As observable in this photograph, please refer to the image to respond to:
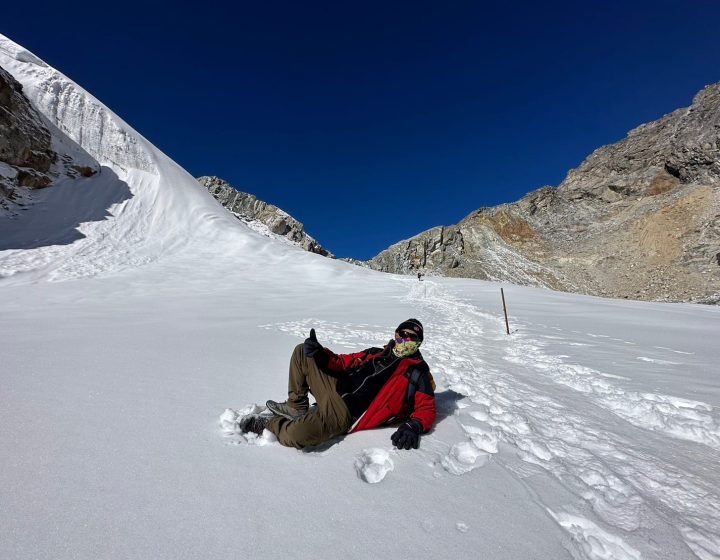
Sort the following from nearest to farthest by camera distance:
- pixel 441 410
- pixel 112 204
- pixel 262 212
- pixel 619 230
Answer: pixel 441 410 → pixel 112 204 → pixel 619 230 → pixel 262 212

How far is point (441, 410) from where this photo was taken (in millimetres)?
3357

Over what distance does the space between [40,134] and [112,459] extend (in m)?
32.0

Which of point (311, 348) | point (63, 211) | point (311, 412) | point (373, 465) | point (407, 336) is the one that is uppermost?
point (63, 211)

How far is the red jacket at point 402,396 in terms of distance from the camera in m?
2.65

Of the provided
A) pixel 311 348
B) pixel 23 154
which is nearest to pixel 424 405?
pixel 311 348

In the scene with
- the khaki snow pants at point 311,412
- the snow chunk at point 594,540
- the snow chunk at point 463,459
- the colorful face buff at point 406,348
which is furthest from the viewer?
the colorful face buff at point 406,348

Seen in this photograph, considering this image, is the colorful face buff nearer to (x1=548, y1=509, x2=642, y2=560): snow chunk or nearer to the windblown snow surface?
the windblown snow surface

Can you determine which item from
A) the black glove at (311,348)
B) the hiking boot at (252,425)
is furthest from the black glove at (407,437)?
the hiking boot at (252,425)

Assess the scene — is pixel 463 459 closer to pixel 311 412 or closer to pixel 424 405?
pixel 424 405

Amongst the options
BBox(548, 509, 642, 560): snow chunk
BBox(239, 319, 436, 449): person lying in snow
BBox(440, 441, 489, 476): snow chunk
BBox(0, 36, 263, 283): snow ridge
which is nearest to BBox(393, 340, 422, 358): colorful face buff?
BBox(239, 319, 436, 449): person lying in snow

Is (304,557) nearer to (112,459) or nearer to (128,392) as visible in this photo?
(112,459)

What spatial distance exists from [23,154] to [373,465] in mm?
30693

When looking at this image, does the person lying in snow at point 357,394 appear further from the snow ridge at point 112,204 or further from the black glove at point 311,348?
the snow ridge at point 112,204

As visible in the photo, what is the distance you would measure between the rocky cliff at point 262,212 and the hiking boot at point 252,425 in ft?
149
